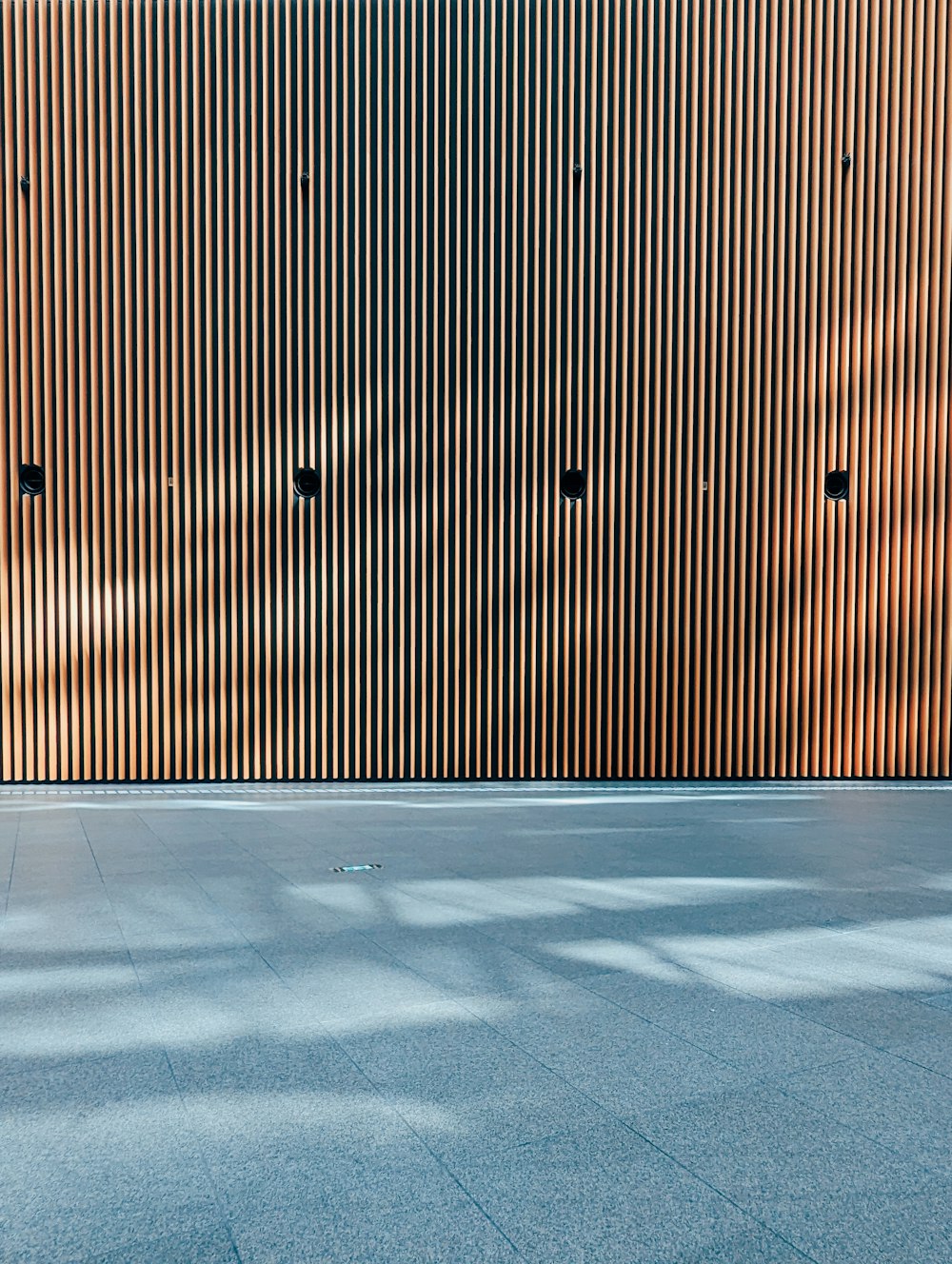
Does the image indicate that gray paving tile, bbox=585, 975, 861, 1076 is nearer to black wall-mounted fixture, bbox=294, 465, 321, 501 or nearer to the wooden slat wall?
the wooden slat wall

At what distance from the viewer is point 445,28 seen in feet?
32.4

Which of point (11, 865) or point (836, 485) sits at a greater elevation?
point (836, 485)

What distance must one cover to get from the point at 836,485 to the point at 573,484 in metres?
2.86

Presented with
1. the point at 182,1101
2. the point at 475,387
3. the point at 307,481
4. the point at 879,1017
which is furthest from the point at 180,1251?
the point at 475,387

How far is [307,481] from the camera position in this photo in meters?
9.94

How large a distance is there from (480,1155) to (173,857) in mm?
4134

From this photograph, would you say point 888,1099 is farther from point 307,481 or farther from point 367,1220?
point 307,481

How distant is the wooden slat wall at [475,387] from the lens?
9.73 metres

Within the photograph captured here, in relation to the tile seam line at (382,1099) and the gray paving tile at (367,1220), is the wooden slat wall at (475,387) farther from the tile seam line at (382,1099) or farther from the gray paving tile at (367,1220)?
the gray paving tile at (367,1220)

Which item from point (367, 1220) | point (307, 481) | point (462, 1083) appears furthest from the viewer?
point (307, 481)

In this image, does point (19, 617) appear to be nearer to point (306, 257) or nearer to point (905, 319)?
point (306, 257)

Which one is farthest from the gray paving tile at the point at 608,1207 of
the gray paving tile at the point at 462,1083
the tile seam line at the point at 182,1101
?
the tile seam line at the point at 182,1101

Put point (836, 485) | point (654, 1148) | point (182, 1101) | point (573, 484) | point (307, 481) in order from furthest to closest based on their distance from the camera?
1. point (836, 485)
2. point (573, 484)
3. point (307, 481)
4. point (182, 1101)
5. point (654, 1148)

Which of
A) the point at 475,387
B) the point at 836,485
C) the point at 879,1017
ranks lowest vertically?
the point at 879,1017
